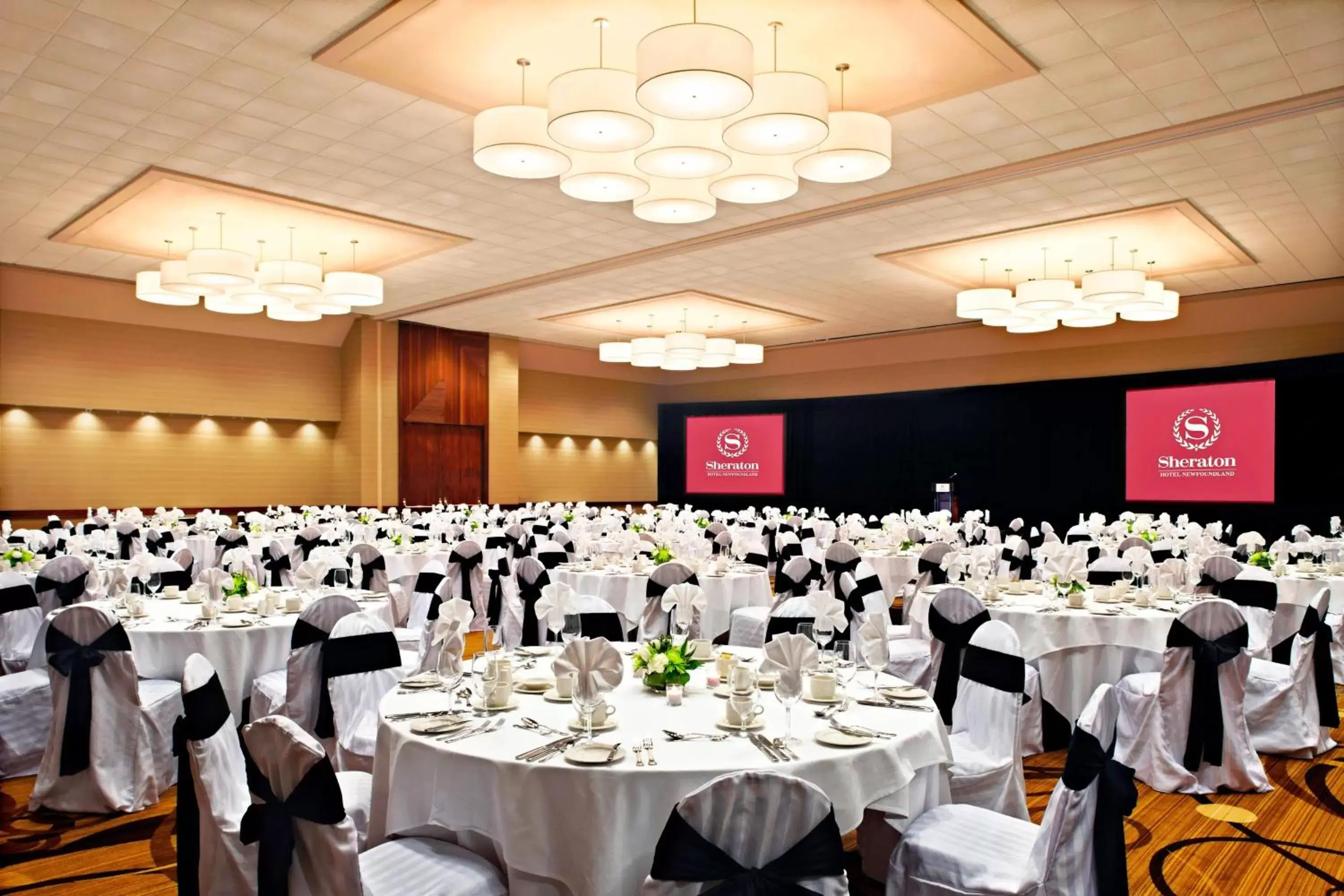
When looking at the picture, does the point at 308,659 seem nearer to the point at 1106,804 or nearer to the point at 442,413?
the point at 1106,804

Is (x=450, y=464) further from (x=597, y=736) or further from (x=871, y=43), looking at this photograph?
(x=597, y=736)

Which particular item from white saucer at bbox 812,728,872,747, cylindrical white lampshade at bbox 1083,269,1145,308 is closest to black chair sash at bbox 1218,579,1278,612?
white saucer at bbox 812,728,872,747

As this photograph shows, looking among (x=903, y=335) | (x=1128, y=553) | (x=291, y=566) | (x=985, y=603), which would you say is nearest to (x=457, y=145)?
(x=291, y=566)

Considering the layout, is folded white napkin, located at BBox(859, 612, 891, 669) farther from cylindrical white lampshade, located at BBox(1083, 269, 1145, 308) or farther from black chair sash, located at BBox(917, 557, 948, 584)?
cylindrical white lampshade, located at BBox(1083, 269, 1145, 308)

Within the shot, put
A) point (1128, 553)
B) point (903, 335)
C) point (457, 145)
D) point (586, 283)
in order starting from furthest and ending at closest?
1. point (903, 335)
2. point (586, 283)
3. point (457, 145)
4. point (1128, 553)

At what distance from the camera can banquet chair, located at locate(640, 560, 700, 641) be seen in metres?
6.62

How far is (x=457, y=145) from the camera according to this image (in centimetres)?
811

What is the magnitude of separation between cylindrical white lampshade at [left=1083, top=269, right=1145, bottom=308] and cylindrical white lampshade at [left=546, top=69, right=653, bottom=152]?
659 centimetres

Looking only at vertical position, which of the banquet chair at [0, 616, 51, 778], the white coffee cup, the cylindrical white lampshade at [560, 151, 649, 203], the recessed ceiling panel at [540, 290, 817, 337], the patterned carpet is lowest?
the patterned carpet

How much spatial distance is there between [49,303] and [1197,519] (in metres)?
17.9

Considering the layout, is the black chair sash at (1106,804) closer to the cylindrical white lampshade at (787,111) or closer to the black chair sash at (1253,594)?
the black chair sash at (1253,594)

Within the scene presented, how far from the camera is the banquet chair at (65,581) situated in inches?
249

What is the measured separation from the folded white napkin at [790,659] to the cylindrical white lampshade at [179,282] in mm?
9068

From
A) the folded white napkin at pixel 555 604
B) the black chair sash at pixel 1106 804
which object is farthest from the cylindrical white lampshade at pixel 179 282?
the black chair sash at pixel 1106 804
